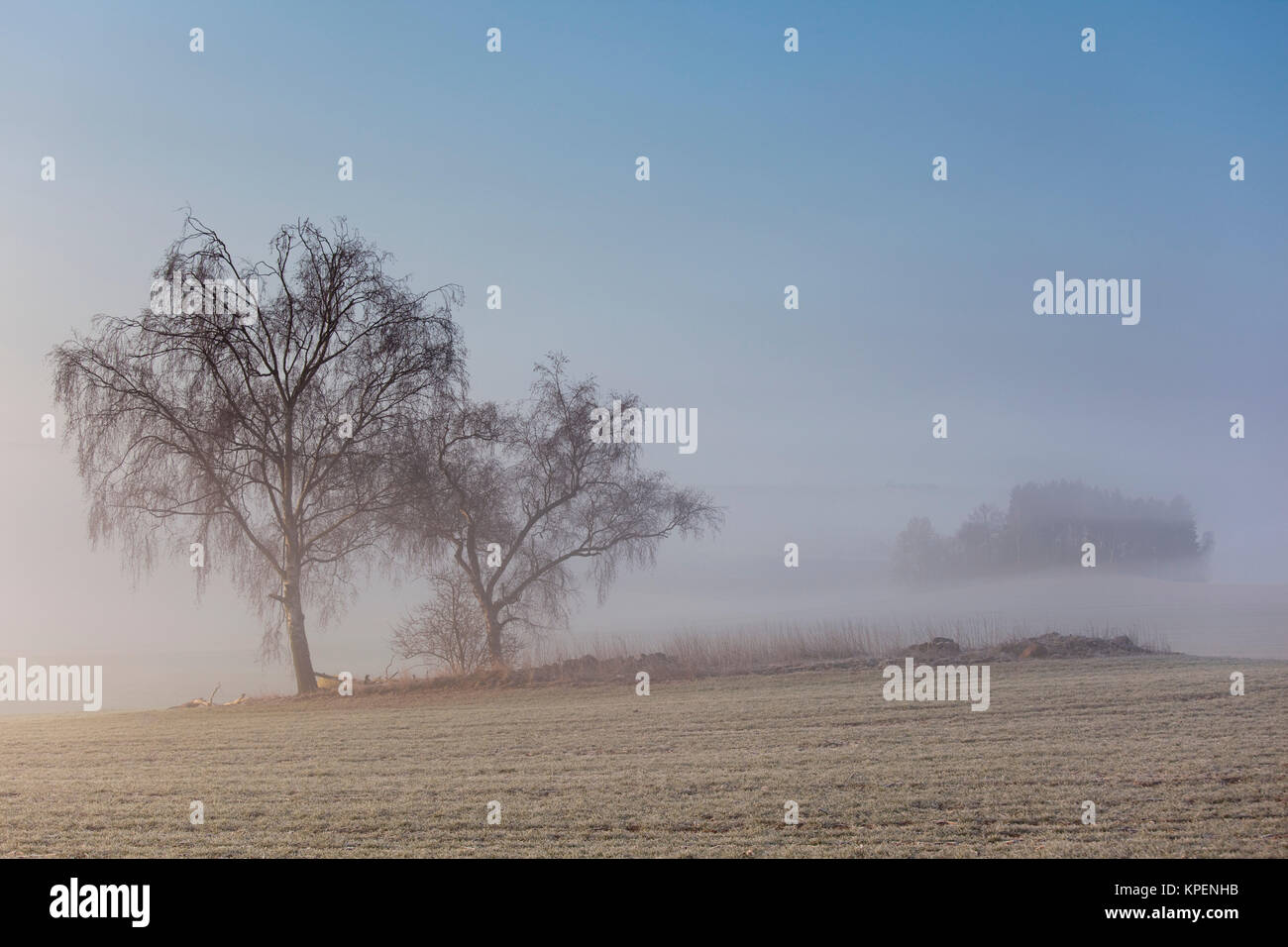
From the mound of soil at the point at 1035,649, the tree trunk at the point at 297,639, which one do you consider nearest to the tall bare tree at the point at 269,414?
the tree trunk at the point at 297,639

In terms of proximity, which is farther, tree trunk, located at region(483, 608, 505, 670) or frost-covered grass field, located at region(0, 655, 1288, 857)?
tree trunk, located at region(483, 608, 505, 670)

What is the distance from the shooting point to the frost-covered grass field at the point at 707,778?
8625 mm

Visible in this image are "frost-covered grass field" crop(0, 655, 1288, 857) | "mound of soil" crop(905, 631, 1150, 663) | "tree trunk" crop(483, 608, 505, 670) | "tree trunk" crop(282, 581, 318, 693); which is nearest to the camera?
"frost-covered grass field" crop(0, 655, 1288, 857)

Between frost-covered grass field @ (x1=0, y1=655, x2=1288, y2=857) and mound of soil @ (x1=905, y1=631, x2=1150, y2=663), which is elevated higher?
mound of soil @ (x1=905, y1=631, x2=1150, y2=663)

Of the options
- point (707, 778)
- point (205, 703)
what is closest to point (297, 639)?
point (205, 703)

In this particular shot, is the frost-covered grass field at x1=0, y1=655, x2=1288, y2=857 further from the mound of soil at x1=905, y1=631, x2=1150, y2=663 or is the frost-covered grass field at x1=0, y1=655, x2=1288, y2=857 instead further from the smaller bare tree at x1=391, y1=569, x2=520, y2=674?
the smaller bare tree at x1=391, y1=569, x2=520, y2=674

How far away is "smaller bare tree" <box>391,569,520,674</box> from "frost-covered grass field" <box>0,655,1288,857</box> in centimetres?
946

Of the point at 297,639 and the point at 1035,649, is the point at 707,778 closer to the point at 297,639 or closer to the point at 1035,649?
the point at 1035,649

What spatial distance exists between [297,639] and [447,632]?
15.2ft

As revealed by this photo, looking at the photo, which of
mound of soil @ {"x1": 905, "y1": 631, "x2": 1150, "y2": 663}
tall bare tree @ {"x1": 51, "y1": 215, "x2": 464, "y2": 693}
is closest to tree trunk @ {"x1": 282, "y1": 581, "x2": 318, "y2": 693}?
tall bare tree @ {"x1": 51, "y1": 215, "x2": 464, "y2": 693}

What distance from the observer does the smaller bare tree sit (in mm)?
28828
